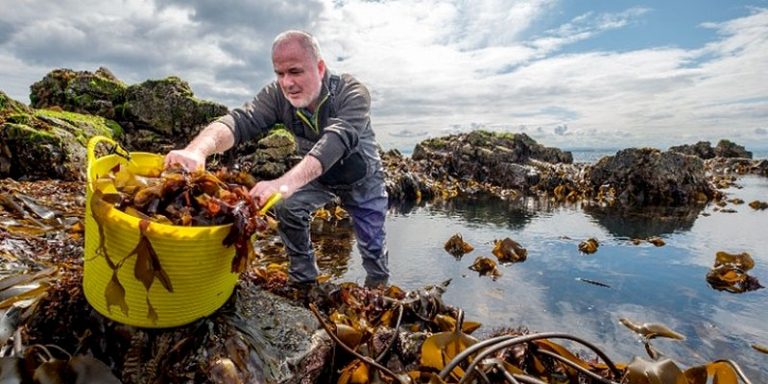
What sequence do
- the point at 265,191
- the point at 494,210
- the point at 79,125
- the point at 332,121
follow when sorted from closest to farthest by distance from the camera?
1. the point at 265,191
2. the point at 332,121
3. the point at 79,125
4. the point at 494,210

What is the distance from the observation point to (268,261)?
4.48 m

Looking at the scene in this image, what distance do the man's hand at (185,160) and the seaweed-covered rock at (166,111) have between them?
1122 cm

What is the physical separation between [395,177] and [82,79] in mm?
10146

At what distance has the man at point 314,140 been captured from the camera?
8.55 ft

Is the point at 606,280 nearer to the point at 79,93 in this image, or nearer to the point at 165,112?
the point at 165,112

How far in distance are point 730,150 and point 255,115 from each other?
1925 inches

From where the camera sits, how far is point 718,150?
128ft

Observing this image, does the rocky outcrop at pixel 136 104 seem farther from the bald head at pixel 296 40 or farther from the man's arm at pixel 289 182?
the man's arm at pixel 289 182

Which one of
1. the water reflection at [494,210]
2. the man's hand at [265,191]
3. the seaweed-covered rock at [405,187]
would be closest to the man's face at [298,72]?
the man's hand at [265,191]

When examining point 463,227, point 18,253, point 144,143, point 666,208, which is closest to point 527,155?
point 666,208

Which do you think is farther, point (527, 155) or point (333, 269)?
point (527, 155)

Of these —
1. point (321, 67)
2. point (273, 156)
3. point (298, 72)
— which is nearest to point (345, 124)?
point (298, 72)

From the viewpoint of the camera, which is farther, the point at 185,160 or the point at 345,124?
the point at 345,124

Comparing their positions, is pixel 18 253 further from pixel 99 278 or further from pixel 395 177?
pixel 395 177
